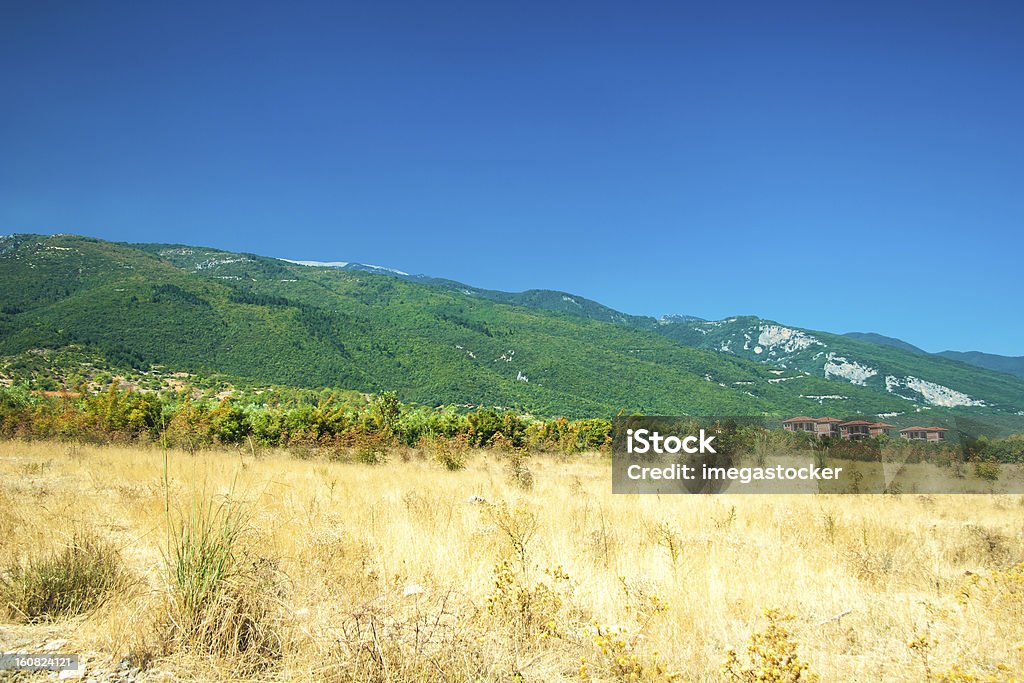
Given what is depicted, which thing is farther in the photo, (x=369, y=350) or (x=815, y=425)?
(x=369, y=350)

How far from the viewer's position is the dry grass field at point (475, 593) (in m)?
3.07

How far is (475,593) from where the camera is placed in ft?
14.2

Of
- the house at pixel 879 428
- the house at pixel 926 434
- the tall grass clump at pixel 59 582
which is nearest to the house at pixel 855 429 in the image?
the house at pixel 879 428

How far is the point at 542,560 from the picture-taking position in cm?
541

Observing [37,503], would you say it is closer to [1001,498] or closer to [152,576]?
[152,576]

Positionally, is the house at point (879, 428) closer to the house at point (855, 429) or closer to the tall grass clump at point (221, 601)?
the house at point (855, 429)

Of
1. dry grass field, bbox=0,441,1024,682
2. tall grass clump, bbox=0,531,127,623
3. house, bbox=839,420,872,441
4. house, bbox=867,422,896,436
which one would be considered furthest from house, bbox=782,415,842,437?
tall grass clump, bbox=0,531,127,623

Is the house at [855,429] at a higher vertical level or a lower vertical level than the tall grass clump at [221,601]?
higher

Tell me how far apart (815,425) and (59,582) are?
46.9 ft

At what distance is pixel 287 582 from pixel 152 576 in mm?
1098

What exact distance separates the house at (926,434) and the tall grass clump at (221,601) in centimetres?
1466

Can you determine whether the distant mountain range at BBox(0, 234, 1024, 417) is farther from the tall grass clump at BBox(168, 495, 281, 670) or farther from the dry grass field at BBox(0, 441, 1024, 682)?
the tall grass clump at BBox(168, 495, 281, 670)

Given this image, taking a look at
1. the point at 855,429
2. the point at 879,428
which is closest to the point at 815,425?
the point at 855,429

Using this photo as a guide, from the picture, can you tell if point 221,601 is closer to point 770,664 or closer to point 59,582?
point 59,582
